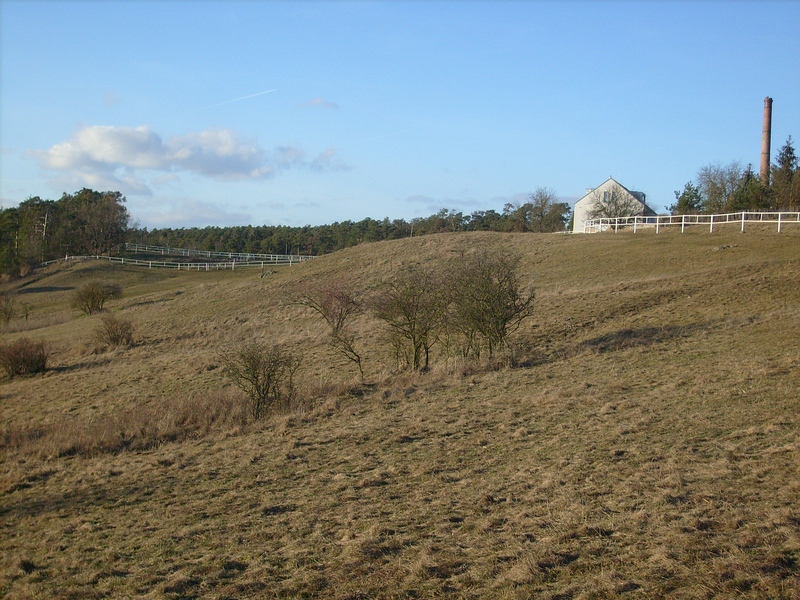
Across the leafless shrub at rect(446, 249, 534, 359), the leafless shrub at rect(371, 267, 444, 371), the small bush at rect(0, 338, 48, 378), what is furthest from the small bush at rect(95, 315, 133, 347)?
the leafless shrub at rect(446, 249, 534, 359)

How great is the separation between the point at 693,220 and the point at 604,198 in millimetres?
20782

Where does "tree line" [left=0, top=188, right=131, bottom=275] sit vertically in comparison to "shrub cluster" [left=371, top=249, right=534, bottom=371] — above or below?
above

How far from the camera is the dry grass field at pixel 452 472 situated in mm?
6246

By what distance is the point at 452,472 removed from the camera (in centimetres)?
1004

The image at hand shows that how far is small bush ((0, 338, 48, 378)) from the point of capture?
27.8 meters

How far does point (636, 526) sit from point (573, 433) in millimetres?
4515

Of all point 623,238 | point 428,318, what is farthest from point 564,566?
point 623,238

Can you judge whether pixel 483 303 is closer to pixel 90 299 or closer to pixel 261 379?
pixel 261 379

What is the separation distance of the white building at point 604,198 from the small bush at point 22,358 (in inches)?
2257

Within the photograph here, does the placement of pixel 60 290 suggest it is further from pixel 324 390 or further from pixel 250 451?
pixel 250 451

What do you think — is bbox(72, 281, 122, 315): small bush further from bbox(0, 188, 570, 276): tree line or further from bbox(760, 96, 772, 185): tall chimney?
bbox(760, 96, 772, 185): tall chimney

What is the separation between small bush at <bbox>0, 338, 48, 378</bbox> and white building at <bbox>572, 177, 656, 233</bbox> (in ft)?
188

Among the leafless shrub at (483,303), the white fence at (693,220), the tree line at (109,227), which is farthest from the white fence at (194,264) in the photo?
the leafless shrub at (483,303)

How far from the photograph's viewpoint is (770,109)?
63969mm
